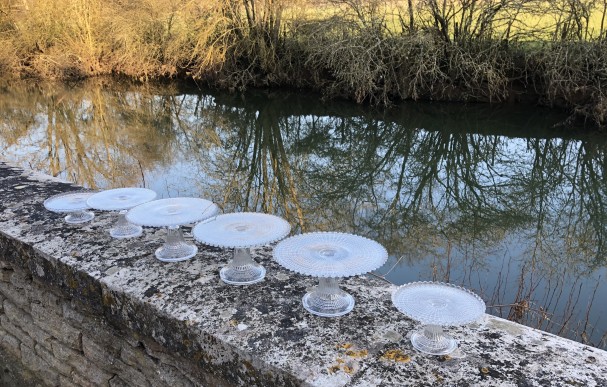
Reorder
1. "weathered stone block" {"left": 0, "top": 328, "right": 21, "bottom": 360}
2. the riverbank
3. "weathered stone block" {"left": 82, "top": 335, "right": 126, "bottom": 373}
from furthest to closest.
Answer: the riverbank
"weathered stone block" {"left": 0, "top": 328, "right": 21, "bottom": 360}
"weathered stone block" {"left": 82, "top": 335, "right": 126, "bottom": 373}

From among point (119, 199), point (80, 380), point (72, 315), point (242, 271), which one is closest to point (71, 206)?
point (119, 199)

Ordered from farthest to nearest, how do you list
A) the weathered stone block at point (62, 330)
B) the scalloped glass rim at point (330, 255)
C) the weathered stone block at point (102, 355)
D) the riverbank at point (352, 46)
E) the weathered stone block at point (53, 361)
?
the riverbank at point (352, 46), the weathered stone block at point (53, 361), the weathered stone block at point (62, 330), the weathered stone block at point (102, 355), the scalloped glass rim at point (330, 255)

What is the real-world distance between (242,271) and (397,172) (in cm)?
668

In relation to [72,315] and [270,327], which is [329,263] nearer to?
[270,327]

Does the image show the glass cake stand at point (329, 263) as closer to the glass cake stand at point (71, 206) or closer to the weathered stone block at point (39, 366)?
the glass cake stand at point (71, 206)

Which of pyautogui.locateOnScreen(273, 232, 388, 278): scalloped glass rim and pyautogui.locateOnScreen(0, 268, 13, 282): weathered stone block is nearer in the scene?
pyautogui.locateOnScreen(273, 232, 388, 278): scalloped glass rim

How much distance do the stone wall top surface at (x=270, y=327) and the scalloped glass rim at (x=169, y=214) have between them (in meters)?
0.15

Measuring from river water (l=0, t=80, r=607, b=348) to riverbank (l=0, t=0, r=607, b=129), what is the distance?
601 millimetres

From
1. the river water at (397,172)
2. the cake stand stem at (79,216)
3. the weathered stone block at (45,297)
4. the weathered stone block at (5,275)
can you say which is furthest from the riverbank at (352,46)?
the weathered stone block at (45,297)

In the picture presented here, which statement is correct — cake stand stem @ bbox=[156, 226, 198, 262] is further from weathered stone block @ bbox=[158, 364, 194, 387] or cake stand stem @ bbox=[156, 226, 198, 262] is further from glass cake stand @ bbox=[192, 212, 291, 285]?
weathered stone block @ bbox=[158, 364, 194, 387]

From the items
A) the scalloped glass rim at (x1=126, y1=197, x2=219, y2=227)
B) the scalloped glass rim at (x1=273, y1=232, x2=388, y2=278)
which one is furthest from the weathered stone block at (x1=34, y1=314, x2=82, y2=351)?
the scalloped glass rim at (x1=273, y1=232, x2=388, y2=278)

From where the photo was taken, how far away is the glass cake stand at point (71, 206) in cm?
226

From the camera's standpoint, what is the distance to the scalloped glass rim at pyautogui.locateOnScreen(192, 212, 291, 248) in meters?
1.74

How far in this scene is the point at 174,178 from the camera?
8.06 metres
